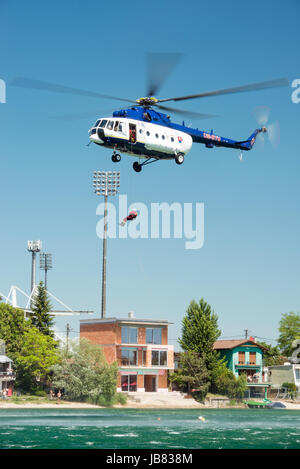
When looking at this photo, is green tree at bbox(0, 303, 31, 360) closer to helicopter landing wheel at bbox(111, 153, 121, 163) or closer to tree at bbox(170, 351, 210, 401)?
tree at bbox(170, 351, 210, 401)

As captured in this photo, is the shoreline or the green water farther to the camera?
the shoreline

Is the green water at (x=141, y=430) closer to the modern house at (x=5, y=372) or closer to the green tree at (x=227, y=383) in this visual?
the modern house at (x=5, y=372)

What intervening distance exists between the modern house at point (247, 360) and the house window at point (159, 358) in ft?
39.5

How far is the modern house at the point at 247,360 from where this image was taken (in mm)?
115125

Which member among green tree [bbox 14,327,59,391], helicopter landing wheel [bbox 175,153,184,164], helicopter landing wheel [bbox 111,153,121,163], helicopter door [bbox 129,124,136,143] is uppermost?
helicopter door [bbox 129,124,136,143]

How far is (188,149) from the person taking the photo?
64500 millimetres

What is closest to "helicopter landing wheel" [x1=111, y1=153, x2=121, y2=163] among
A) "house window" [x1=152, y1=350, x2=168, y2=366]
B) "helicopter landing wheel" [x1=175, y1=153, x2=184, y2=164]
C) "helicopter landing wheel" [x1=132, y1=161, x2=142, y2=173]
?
"helicopter landing wheel" [x1=132, y1=161, x2=142, y2=173]

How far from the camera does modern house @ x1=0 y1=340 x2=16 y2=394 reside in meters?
94.4

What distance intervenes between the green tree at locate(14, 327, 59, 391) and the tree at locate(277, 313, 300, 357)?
50247mm

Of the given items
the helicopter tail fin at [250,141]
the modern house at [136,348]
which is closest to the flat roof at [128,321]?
the modern house at [136,348]

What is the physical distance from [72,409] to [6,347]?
11.9 metres

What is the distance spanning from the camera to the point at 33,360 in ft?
313

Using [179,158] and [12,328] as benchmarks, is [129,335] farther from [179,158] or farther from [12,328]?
[179,158]
